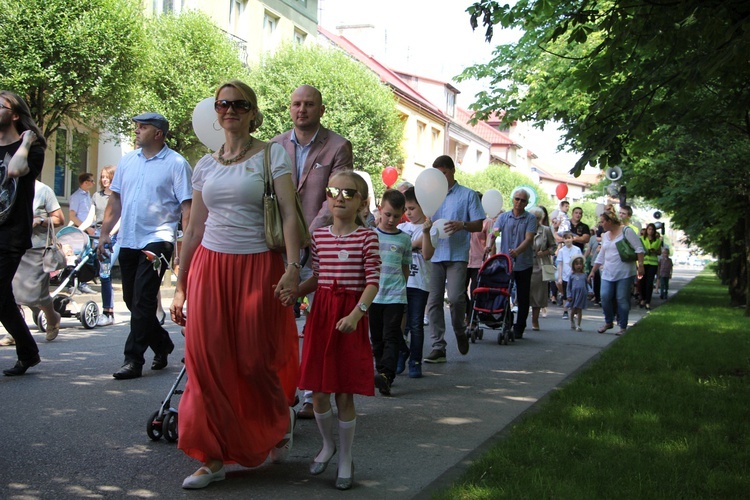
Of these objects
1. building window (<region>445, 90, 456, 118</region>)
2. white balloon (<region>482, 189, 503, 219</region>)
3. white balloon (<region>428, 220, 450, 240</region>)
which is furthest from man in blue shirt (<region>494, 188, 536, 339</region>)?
building window (<region>445, 90, 456, 118</region>)

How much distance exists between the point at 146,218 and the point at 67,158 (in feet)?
61.8

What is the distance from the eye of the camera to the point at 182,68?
2867 centimetres

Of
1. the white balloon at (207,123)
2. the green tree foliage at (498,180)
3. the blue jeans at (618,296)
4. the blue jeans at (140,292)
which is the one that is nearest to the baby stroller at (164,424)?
the white balloon at (207,123)

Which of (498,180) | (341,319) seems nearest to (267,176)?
(341,319)

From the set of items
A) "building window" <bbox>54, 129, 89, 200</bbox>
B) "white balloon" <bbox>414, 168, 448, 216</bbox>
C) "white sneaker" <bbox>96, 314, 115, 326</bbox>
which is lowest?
"white sneaker" <bbox>96, 314, 115, 326</bbox>

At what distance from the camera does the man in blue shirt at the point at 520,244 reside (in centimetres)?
1283

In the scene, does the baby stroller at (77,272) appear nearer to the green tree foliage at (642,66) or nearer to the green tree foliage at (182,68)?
the green tree foliage at (642,66)

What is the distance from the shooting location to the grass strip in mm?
4734

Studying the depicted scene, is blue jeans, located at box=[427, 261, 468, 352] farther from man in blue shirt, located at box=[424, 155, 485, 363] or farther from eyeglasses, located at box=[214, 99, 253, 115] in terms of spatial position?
eyeglasses, located at box=[214, 99, 253, 115]

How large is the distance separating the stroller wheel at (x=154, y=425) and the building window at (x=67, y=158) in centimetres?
2048

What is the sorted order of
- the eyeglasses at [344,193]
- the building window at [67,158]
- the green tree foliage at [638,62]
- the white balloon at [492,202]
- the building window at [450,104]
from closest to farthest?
1. the eyeglasses at [344,193]
2. the green tree foliage at [638,62]
3. the white balloon at [492,202]
4. the building window at [67,158]
5. the building window at [450,104]

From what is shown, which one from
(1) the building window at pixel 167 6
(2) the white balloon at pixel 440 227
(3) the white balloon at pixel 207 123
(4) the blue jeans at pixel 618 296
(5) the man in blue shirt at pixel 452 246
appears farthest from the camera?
(1) the building window at pixel 167 6

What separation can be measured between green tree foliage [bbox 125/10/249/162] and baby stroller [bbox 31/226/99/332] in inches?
615

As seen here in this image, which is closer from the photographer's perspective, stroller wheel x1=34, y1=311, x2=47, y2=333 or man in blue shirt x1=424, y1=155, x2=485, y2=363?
man in blue shirt x1=424, y1=155, x2=485, y2=363
